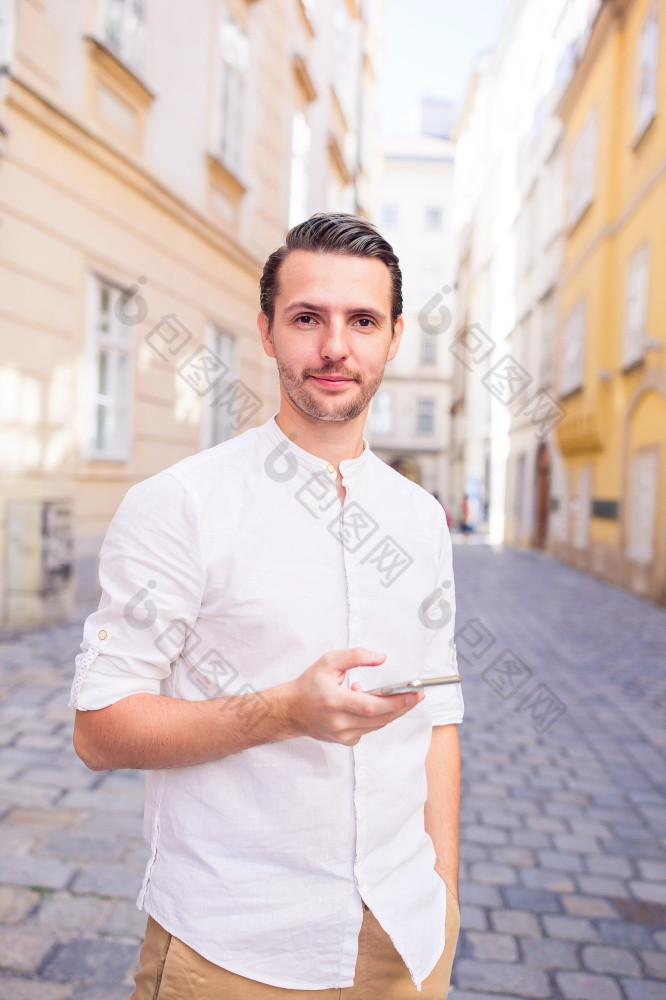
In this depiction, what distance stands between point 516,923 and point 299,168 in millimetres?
14058

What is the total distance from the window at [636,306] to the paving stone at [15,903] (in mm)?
10427

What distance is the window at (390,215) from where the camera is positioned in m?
43.3

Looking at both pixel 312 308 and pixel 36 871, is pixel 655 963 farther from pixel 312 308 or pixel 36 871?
pixel 312 308

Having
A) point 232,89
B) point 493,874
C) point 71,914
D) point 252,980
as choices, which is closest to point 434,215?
point 232,89

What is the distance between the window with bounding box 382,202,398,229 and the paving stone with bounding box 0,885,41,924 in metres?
43.7

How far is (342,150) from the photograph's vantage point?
18172 mm

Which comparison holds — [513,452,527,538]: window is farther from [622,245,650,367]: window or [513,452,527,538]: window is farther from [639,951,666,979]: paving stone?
[639,951,666,979]: paving stone

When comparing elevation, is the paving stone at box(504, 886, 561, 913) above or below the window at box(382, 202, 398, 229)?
below

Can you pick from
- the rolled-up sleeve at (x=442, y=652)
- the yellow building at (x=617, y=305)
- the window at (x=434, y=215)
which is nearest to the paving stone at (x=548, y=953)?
the rolled-up sleeve at (x=442, y=652)

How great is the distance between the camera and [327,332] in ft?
4.18

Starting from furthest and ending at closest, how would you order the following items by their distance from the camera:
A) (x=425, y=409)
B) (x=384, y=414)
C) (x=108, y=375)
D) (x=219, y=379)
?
1. (x=425, y=409)
2. (x=384, y=414)
3. (x=219, y=379)
4. (x=108, y=375)

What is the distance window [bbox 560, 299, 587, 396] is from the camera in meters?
15.3

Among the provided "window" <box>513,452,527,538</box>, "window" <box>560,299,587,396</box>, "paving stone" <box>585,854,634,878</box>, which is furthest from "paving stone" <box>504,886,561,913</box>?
"window" <box>513,452,527,538</box>

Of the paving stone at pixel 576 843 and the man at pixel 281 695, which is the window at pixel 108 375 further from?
the man at pixel 281 695
